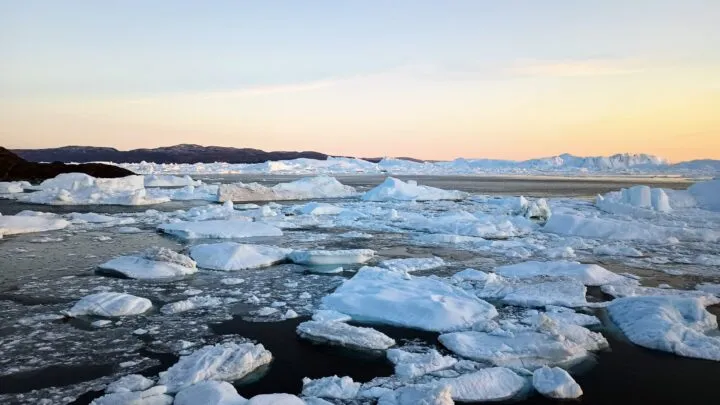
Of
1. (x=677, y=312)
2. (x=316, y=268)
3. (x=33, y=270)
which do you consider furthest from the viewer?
(x=316, y=268)

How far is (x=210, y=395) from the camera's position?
11.5 ft

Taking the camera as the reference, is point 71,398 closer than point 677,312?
Yes

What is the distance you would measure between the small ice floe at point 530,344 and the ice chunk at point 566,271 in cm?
274

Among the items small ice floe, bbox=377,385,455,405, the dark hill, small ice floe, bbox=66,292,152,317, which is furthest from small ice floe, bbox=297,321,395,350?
the dark hill

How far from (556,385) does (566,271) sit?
4.49 meters

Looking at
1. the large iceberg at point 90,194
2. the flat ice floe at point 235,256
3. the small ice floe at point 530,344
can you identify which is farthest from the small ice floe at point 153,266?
the large iceberg at point 90,194

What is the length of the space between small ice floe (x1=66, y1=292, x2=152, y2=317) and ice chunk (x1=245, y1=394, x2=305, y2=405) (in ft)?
9.31

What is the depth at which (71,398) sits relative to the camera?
11.7 feet

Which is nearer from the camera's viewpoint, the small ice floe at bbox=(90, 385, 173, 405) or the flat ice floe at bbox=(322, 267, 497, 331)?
the small ice floe at bbox=(90, 385, 173, 405)

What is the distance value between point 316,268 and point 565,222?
7.88 m

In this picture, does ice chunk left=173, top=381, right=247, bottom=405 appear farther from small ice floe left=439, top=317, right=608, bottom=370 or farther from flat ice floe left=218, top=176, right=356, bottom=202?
flat ice floe left=218, top=176, right=356, bottom=202

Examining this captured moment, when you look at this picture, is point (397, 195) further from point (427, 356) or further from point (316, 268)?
point (427, 356)

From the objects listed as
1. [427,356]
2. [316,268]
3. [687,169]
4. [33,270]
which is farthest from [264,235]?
[687,169]

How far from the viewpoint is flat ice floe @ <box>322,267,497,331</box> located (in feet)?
18.1
